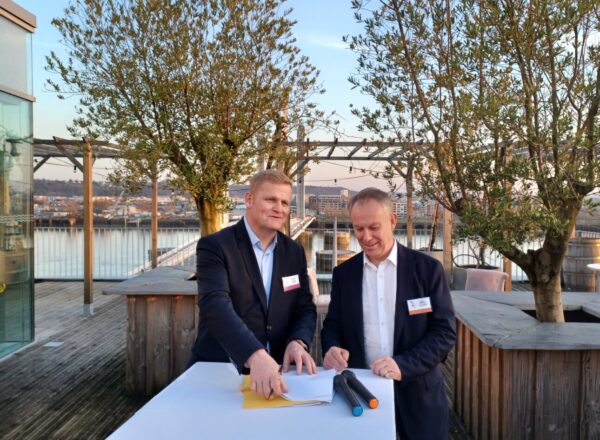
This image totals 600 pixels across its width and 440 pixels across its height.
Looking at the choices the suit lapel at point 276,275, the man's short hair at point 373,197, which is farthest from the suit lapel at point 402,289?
the suit lapel at point 276,275

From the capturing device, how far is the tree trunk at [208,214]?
18.0 feet

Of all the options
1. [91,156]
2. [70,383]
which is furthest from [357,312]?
[91,156]

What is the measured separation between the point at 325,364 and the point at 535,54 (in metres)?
2.14

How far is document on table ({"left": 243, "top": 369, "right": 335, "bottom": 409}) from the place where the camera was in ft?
4.58

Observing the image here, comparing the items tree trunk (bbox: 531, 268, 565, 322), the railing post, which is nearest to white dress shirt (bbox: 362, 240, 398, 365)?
tree trunk (bbox: 531, 268, 565, 322)

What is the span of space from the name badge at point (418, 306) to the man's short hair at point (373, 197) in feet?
1.16

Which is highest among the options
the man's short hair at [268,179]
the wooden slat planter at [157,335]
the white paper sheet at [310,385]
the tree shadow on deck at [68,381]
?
the man's short hair at [268,179]

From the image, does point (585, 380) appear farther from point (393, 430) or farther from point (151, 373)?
point (151, 373)

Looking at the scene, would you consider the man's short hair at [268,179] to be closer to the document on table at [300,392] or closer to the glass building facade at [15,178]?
the document on table at [300,392]

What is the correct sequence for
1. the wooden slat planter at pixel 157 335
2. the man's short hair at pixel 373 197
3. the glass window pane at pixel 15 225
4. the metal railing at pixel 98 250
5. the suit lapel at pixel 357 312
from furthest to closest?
the metal railing at pixel 98 250 < the glass window pane at pixel 15 225 < the wooden slat planter at pixel 157 335 < the suit lapel at pixel 357 312 < the man's short hair at pixel 373 197

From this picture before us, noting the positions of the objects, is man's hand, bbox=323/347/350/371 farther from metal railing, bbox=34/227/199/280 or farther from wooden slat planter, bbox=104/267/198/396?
metal railing, bbox=34/227/199/280

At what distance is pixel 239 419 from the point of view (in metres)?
1.31

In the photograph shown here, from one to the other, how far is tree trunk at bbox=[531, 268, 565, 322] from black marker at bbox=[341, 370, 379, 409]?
6.77ft

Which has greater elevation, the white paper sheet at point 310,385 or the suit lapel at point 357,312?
the suit lapel at point 357,312
